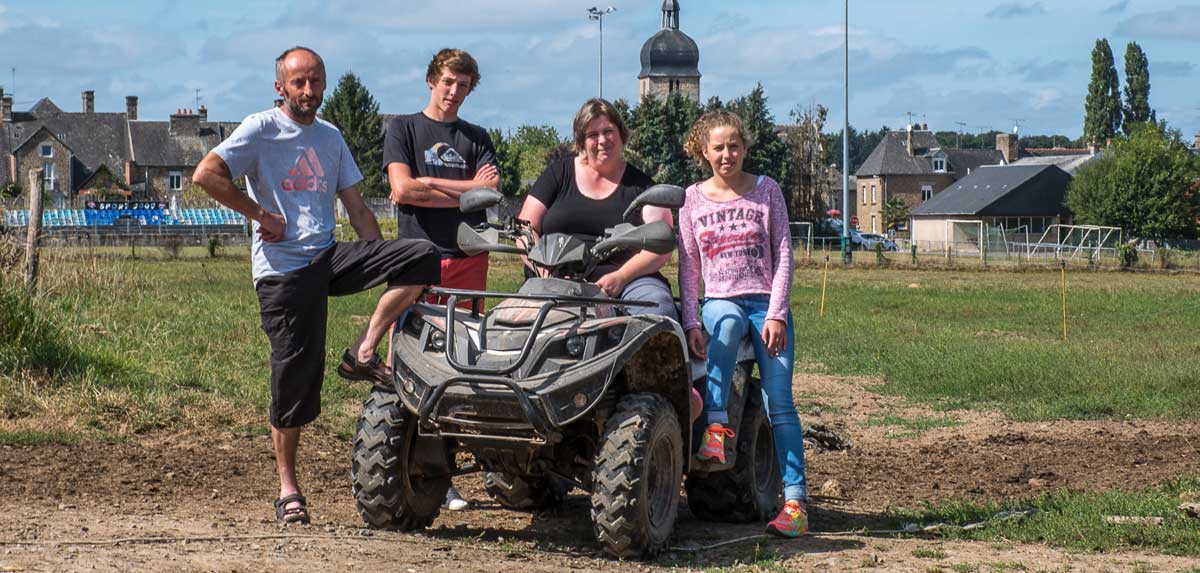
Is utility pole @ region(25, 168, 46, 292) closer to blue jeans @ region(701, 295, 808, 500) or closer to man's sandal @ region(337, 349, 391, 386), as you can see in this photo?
man's sandal @ region(337, 349, 391, 386)

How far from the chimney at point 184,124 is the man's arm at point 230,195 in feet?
362

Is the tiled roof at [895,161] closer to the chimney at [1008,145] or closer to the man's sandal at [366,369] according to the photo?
the chimney at [1008,145]

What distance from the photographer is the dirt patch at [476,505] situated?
255 inches

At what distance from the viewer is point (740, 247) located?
773 cm

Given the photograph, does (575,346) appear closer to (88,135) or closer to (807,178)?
(807,178)

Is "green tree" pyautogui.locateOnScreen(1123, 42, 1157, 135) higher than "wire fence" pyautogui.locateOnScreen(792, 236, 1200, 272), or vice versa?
"green tree" pyautogui.locateOnScreen(1123, 42, 1157, 135)

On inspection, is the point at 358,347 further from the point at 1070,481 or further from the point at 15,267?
the point at 15,267

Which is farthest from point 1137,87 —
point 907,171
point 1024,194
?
point 1024,194

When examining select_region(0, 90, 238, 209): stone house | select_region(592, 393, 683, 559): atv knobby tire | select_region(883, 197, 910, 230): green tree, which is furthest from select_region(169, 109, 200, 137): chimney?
select_region(592, 393, 683, 559): atv knobby tire

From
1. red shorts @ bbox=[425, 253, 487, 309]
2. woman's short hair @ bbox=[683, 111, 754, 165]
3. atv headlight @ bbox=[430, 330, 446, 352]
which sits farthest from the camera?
red shorts @ bbox=[425, 253, 487, 309]

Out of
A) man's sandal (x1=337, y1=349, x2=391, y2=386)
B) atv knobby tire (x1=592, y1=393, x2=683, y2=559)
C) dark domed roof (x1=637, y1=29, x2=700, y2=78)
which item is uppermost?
dark domed roof (x1=637, y1=29, x2=700, y2=78)

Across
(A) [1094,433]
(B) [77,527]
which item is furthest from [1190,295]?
(B) [77,527]

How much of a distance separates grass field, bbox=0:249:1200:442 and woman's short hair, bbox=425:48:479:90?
13.4 feet

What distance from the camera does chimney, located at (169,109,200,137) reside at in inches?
4459
